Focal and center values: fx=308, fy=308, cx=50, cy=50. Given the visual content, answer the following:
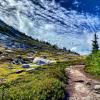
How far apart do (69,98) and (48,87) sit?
3681 mm

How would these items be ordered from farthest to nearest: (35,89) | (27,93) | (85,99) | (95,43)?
(95,43)
(85,99)
(35,89)
(27,93)

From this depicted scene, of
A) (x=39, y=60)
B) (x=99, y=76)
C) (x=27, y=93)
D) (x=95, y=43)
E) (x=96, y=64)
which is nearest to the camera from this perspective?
(x=27, y=93)

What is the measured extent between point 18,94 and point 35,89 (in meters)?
3.70

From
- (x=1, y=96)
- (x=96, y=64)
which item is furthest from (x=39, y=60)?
(x=1, y=96)

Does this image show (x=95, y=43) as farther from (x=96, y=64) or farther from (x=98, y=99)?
(x=98, y=99)

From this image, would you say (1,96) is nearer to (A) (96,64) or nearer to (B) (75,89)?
(B) (75,89)

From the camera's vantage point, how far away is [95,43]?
139 meters

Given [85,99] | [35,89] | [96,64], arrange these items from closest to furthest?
[35,89] < [85,99] < [96,64]

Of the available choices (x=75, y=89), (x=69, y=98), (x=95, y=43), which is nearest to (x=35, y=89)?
(x=69, y=98)

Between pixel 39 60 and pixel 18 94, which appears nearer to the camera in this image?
pixel 18 94

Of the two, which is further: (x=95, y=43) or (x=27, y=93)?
(x=95, y=43)

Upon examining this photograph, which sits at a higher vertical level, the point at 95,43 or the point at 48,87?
the point at 95,43

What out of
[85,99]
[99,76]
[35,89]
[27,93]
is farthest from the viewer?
[99,76]

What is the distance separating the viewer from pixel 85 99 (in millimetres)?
39469
